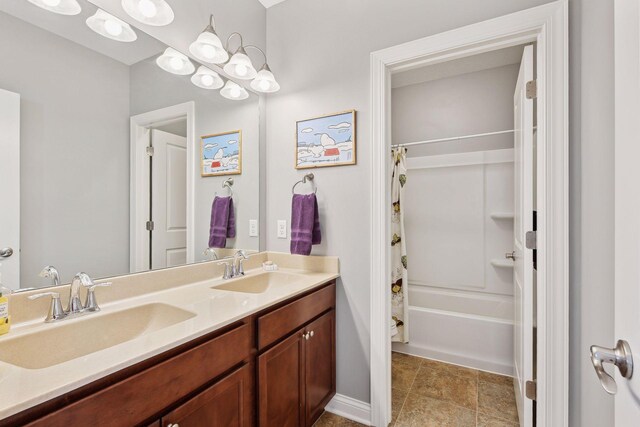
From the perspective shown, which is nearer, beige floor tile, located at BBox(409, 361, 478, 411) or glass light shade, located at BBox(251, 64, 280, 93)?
glass light shade, located at BBox(251, 64, 280, 93)

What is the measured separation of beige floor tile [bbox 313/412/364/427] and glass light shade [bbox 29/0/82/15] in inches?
88.1

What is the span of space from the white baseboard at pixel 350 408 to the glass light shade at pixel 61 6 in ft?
7.33

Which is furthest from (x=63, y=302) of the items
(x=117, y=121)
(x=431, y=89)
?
(x=431, y=89)

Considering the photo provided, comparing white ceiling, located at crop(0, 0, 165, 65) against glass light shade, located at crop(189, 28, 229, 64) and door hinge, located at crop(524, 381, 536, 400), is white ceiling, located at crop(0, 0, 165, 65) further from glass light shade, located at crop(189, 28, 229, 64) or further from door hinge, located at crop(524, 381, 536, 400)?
door hinge, located at crop(524, 381, 536, 400)

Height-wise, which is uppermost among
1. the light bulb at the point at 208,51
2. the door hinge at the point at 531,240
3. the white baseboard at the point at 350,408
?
the light bulb at the point at 208,51

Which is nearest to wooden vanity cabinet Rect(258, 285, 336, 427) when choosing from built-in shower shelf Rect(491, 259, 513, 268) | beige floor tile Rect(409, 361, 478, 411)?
beige floor tile Rect(409, 361, 478, 411)

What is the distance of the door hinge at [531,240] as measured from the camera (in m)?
1.41

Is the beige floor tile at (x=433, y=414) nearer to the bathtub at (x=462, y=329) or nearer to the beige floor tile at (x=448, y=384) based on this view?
the beige floor tile at (x=448, y=384)

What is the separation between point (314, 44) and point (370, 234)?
1.25 m

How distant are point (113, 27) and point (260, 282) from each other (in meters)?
1.40

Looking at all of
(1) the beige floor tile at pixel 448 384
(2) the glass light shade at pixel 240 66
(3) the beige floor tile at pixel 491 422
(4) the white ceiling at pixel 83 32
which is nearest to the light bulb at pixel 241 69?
(2) the glass light shade at pixel 240 66

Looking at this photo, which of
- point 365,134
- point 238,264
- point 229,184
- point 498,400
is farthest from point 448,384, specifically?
point 229,184

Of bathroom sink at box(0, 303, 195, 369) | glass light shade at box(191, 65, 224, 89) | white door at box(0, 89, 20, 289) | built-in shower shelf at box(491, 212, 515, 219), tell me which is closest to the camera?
bathroom sink at box(0, 303, 195, 369)

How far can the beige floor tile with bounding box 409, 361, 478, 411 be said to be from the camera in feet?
6.41
